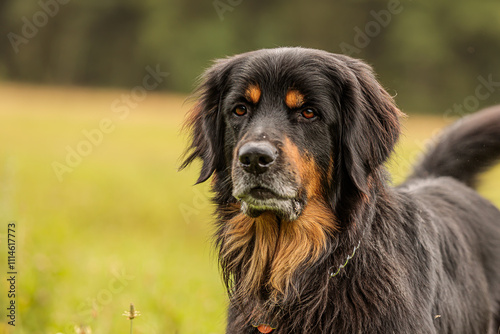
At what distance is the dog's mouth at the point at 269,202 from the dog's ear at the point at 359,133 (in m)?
0.33

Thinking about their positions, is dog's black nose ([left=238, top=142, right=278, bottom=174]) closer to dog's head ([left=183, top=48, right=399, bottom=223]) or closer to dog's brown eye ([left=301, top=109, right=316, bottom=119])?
dog's head ([left=183, top=48, right=399, bottom=223])

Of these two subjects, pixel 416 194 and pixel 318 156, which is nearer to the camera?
pixel 318 156

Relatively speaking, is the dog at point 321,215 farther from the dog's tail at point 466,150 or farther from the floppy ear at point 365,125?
the dog's tail at point 466,150

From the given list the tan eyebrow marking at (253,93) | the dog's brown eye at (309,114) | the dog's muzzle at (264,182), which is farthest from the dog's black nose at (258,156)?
the tan eyebrow marking at (253,93)

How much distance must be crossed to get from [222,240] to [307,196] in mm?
801

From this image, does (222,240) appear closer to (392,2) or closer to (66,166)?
(66,166)

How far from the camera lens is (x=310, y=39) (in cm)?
3938

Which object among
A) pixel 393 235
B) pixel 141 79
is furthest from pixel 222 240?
pixel 141 79

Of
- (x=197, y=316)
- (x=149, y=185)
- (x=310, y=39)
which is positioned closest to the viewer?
(x=197, y=316)

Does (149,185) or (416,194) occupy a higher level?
(416,194)

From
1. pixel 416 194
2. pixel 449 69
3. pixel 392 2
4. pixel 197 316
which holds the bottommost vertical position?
pixel 197 316

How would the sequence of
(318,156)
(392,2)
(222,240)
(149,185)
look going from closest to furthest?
(318,156), (222,240), (149,185), (392,2)

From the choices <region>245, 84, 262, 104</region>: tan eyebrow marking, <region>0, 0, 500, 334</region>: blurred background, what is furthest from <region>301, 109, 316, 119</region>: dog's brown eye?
<region>0, 0, 500, 334</region>: blurred background

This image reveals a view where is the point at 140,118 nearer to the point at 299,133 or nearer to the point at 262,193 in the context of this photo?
the point at 299,133
